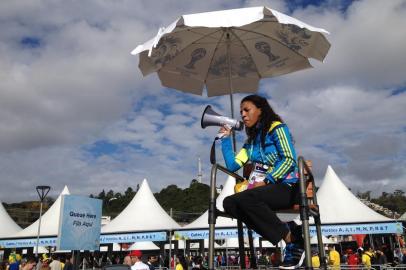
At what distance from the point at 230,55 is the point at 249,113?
2.61m

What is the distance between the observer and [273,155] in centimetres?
273

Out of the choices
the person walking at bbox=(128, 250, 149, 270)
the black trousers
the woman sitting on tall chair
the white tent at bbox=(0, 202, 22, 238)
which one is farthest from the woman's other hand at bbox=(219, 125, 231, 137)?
the white tent at bbox=(0, 202, 22, 238)

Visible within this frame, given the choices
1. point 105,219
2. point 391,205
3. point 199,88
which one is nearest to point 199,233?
point 199,88

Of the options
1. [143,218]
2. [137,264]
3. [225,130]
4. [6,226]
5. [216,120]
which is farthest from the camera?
[6,226]

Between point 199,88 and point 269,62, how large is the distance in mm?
1090

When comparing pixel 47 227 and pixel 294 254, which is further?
pixel 47 227

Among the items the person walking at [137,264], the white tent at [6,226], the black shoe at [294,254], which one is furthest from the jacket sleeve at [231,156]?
the white tent at [6,226]

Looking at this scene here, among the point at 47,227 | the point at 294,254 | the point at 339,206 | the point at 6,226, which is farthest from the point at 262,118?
the point at 6,226

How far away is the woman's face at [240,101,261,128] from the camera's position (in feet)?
9.81

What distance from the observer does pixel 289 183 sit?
2.63 m

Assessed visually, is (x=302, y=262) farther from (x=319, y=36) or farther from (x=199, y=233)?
(x=199, y=233)

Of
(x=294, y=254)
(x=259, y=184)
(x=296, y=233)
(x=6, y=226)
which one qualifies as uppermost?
(x=6, y=226)

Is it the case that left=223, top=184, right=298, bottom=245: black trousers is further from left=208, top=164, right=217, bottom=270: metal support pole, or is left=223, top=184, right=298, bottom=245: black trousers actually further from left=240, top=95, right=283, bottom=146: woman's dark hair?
left=240, top=95, right=283, bottom=146: woman's dark hair

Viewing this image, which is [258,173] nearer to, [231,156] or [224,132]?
[231,156]
